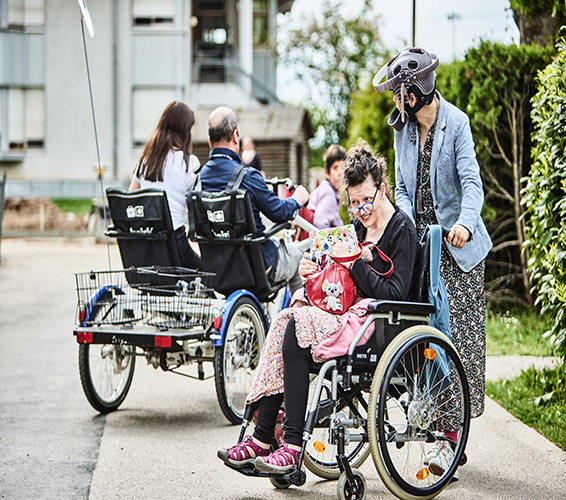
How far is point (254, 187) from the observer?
527cm

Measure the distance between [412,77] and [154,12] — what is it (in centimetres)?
2241

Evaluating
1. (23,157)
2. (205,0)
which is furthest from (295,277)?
(205,0)

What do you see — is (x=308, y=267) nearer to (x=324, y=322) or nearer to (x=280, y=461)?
(x=324, y=322)

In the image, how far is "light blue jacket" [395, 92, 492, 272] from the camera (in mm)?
3994

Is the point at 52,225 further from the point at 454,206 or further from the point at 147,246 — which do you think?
the point at 454,206

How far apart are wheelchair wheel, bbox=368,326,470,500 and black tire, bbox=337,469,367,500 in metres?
0.17

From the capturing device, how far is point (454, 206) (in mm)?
4121

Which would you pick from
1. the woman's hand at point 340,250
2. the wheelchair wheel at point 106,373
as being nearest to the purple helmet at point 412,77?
the woman's hand at point 340,250

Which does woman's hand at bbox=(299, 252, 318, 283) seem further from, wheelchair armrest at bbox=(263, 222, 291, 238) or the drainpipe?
the drainpipe

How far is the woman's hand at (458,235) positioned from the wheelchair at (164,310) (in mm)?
1690

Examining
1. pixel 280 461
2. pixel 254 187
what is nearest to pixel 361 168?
pixel 280 461

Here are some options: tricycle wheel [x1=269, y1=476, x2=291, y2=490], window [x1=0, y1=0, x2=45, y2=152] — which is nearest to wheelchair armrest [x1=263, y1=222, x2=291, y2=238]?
tricycle wheel [x1=269, y1=476, x2=291, y2=490]

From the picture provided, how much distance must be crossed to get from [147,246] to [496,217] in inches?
177

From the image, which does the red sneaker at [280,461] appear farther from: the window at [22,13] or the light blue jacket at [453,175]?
the window at [22,13]
